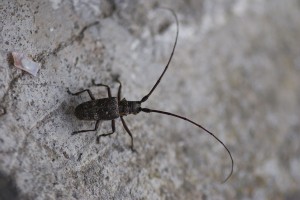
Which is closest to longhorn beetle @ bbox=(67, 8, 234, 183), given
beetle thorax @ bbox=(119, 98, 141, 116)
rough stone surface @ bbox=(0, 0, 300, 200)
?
beetle thorax @ bbox=(119, 98, 141, 116)

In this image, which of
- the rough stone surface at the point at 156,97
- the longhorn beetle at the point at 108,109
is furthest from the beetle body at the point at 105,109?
the rough stone surface at the point at 156,97

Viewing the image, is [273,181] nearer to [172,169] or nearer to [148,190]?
[172,169]

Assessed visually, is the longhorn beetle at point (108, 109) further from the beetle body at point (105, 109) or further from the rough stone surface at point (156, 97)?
the rough stone surface at point (156, 97)

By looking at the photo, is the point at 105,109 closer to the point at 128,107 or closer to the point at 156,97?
the point at 128,107

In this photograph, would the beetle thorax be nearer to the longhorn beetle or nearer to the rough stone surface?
the longhorn beetle

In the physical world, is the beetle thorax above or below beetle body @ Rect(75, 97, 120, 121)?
above

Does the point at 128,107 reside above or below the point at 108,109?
above

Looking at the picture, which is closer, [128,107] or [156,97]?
[128,107]

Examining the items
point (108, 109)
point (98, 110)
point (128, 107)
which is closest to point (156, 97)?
point (128, 107)
